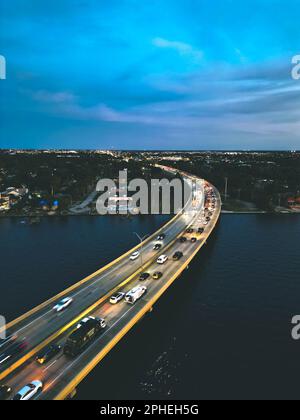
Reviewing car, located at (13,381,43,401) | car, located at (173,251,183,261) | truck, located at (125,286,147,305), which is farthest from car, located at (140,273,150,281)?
car, located at (13,381,43,401)

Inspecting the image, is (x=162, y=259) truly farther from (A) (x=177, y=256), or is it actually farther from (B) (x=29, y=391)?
(B) (x=29, y=391)

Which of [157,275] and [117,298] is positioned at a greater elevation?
[157,275]

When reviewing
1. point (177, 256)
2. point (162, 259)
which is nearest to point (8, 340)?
point (162, 259)

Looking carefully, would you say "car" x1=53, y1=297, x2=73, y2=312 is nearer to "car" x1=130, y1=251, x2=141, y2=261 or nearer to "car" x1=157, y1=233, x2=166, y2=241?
"car" x1=130, y1=251, x2=141, y2=261

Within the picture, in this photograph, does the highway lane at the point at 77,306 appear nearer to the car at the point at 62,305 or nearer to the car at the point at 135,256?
the car at the point at 62,305

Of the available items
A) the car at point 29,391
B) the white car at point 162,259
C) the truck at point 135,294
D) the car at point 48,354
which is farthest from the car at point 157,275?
the car at point 29,391

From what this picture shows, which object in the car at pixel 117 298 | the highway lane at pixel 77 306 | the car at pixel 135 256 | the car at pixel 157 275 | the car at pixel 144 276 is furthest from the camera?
the car at pixel 135 256

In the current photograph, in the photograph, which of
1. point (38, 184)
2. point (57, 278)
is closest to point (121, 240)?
point (57, 278)
